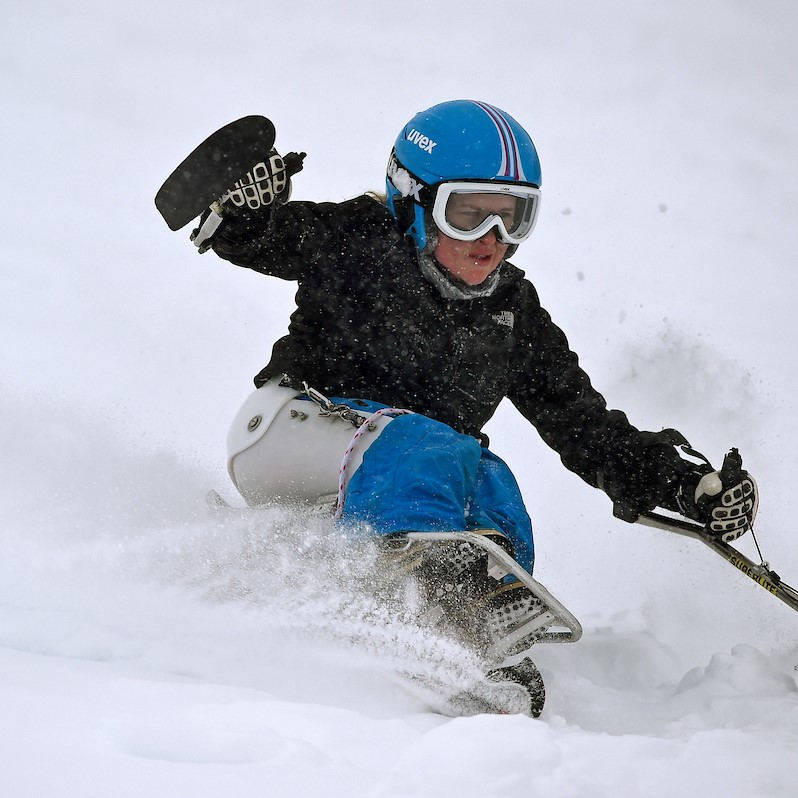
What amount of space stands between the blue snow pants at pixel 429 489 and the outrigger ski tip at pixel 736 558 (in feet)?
2.42

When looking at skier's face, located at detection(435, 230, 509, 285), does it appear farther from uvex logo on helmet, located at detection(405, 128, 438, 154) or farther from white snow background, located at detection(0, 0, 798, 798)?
white snow background, located at detection(0, 0, 798, 798)

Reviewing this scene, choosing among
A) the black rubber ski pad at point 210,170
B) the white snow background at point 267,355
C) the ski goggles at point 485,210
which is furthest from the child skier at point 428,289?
the white snow background at point 267,355

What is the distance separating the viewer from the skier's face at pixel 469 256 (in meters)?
3.29

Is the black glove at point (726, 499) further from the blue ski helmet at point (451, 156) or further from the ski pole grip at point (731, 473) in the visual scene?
the blue ski helmet at point (451, 156)

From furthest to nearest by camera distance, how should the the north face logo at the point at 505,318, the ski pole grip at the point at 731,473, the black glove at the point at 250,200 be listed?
the the north face logo at the point at 505,318
the ski pole grip at the point at 731,473
the black glove at the point at 250,200

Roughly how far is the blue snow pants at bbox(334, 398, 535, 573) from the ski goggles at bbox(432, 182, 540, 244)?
0.68m

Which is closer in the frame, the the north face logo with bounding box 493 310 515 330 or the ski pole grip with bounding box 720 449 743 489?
the ski pole grip with bounding box 720 449 743 489

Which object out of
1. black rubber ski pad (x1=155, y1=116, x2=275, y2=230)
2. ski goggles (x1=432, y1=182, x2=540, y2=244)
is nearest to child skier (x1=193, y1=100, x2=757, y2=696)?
ski goggles (x1=432, y1=182, x2=540, y2=244)

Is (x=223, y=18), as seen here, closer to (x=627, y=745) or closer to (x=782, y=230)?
(x=782, y=230)

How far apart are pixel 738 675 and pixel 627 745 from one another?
106 centimetres

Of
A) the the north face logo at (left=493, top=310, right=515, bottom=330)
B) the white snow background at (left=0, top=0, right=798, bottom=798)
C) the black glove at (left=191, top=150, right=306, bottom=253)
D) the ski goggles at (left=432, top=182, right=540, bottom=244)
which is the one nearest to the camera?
the white snow background at (left=0, top=0, right=798, bottom=798)

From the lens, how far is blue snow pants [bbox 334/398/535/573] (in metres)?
2.64

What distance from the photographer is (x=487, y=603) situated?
8.84 ft

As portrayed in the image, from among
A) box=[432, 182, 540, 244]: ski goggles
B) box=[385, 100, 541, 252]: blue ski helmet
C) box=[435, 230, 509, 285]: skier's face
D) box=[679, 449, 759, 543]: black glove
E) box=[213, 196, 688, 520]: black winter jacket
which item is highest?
box=[385, 100, 541, 252]: blue ski helmet
